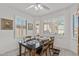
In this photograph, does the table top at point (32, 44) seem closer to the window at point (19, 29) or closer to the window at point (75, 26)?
the window at point (19, 29)

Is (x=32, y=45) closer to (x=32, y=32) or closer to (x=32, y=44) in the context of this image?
(x=32, y=44)

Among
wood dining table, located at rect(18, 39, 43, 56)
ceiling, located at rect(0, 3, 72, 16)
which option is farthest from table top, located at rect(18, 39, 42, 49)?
ceiling, located at rect(0, 3, 72, 16)

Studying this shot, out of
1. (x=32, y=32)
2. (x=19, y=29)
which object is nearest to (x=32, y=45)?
(x=32, y=32)

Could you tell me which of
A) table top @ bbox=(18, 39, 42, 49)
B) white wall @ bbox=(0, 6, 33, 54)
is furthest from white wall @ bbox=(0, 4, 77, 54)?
table top @ bbox=(18, 39, 42, 49)

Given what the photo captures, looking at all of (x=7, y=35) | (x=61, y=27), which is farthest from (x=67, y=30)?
(x=7, y=35)

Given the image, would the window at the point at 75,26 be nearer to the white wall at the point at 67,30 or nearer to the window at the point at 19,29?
the white wall at the point at 67,30

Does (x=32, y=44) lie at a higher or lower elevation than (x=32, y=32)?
lower

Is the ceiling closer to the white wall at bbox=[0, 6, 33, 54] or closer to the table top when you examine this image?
the white wall at bbox=[0, 6, 33, 54]

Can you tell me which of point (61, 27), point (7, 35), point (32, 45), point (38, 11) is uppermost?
point (38, 11)

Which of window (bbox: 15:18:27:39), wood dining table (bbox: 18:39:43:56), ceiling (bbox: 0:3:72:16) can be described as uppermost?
ceiling (bbox: 0:3:72:16)

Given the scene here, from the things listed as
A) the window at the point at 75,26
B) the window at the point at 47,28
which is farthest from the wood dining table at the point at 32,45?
the window at the point at 75,26

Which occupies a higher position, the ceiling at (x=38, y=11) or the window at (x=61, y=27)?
the ceiling at (x=38, y=11)

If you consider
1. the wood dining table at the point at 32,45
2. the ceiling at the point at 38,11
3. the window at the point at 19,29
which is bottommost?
the wood dining table at the point at 32,45

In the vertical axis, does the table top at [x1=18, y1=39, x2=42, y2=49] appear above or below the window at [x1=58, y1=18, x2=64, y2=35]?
below
